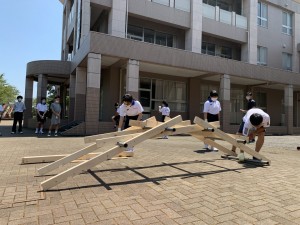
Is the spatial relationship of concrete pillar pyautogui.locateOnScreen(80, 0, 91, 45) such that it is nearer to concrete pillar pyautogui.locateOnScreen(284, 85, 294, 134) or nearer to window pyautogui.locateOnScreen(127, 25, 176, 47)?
window pyautogui.locateOnScreen(127, 25, 176, 47)

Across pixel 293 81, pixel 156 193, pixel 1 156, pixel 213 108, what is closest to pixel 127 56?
pixel 213 108

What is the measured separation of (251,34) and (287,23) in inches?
249

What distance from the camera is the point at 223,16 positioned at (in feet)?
71.2

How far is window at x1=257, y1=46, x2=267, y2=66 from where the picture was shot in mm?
24016

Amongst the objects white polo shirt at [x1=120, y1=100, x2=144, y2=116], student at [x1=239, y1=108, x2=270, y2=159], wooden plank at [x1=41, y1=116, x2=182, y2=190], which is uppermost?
white polo shirt at [x1=120, y1=100, x2=144, y2=116]

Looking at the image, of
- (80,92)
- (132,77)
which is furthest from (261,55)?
(80,92)

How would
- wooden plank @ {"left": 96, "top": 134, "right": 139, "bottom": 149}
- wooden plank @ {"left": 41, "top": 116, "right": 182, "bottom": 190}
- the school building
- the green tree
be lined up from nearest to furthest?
wooden plank @ {"left": 41, "top": 116, "right": 182, "bottom": 190} → wooden plank @ {"left": 96, "top": 134, "right": 139, "bottom": 149} → the school building → the green tree

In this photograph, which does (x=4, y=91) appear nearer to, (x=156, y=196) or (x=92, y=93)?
(x=92, y=93)

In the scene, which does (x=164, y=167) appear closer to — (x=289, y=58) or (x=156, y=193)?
(x=156, y=193)

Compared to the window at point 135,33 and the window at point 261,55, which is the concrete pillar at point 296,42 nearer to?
the window at point 261,55

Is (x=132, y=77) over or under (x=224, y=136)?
over

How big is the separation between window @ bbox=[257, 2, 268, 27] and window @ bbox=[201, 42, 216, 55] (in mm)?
4937

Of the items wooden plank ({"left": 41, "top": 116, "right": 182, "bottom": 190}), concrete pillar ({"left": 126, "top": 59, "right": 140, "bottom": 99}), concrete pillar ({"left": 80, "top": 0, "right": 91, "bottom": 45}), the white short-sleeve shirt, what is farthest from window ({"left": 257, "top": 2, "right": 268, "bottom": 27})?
wooden plank ({"left": 41, "top": 116, "right": 182, "bottom": 190})

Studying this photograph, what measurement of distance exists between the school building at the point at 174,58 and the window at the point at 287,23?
4cm
